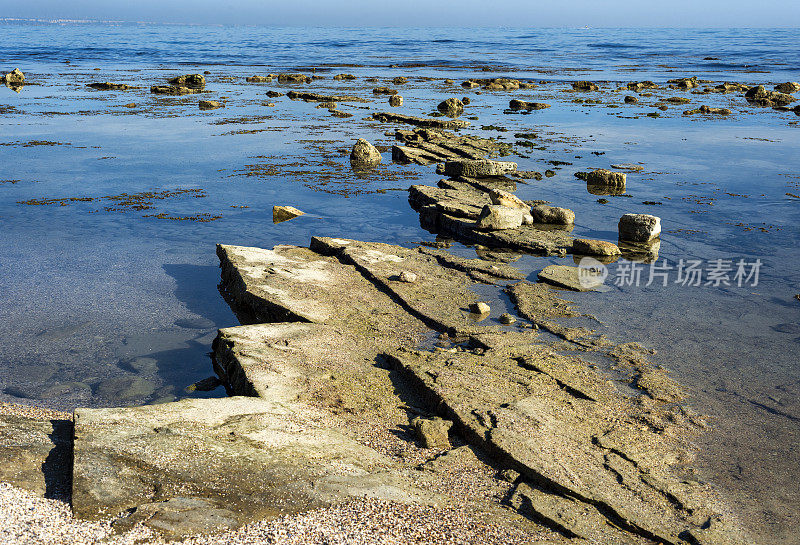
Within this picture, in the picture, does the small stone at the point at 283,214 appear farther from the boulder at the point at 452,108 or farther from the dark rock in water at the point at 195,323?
the boulder at the point at 452,108

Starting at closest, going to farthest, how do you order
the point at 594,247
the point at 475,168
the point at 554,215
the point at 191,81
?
the point at 594,247 → the point at 554,215 → the point at 475,168 → the point at 191,81

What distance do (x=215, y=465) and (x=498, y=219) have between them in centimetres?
479

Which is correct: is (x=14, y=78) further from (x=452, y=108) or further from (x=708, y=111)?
(x=708, y=111)

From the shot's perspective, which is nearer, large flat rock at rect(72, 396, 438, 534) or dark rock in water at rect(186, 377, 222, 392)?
large flat rock at rect(72, 396, 438, 534)

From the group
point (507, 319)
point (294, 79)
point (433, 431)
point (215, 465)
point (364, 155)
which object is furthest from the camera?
point (294, 79)

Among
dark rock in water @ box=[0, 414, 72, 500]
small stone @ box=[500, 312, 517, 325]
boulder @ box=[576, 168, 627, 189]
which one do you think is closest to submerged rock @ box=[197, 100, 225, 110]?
boulder @ box=[576, 168, 627, 189]

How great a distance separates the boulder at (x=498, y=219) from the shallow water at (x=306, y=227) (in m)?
0.42

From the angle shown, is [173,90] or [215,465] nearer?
[215,465]

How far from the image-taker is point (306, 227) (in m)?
7.75

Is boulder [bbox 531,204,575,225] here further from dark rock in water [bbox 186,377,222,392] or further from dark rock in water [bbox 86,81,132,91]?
dark rock in water [bbox 86,81,132,91]

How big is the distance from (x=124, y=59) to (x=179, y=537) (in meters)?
41.9

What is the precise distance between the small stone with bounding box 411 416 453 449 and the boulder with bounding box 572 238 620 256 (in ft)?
11.7

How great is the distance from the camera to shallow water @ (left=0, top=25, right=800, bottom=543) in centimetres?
432

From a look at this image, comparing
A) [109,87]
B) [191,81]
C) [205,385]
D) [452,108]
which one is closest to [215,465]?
[205,385]
